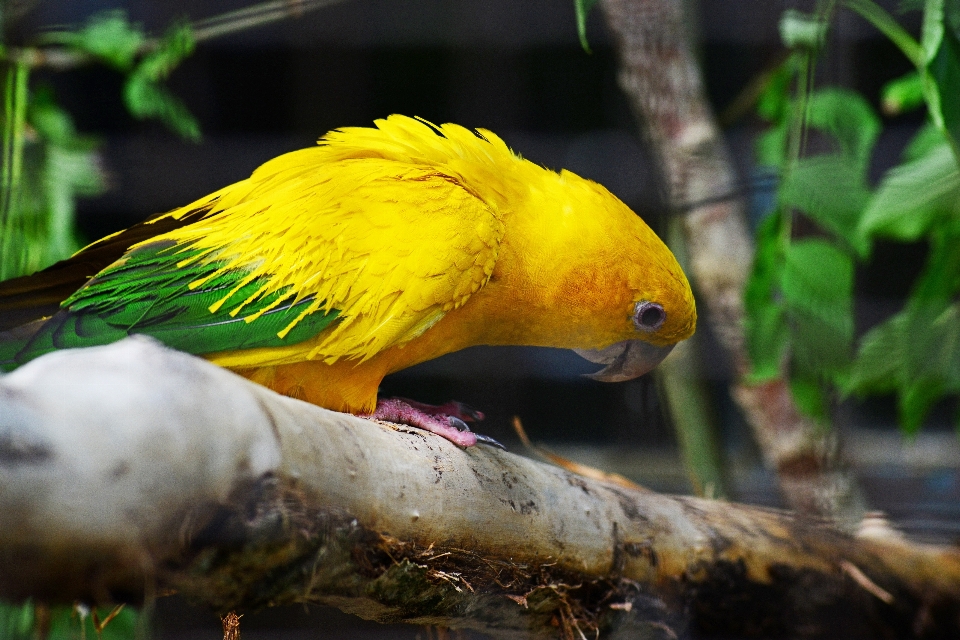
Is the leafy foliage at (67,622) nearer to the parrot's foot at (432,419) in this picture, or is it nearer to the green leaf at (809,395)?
the parrot's foot at (432,419)

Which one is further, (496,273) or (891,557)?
(891,557)

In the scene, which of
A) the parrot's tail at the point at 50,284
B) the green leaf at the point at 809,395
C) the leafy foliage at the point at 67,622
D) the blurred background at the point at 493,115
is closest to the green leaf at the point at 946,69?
the blurred background at the point at 493,115

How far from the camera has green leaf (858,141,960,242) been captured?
96cm

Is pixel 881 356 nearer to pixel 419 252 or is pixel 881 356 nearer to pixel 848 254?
pixel 848 254

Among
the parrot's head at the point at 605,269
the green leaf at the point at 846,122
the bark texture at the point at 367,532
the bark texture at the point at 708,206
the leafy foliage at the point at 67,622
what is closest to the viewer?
the bark texture at the point at 367,532

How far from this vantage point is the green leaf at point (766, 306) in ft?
3.17

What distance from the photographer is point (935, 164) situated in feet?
3.17

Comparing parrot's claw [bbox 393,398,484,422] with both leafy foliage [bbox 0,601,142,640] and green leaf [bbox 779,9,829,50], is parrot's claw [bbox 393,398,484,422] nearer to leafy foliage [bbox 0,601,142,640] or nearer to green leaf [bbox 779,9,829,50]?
leafy foliage [bbox 0,601,142,640]

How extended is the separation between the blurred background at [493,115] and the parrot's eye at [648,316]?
0.76 feet

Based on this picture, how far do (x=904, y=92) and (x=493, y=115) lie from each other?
59 cm

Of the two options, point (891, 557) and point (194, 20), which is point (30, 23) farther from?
point (891, 557)

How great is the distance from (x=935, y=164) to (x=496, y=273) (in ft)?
2.11

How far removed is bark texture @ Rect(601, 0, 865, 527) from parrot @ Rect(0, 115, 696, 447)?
1.51ft

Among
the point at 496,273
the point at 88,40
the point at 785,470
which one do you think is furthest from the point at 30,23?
the point at 785,470
